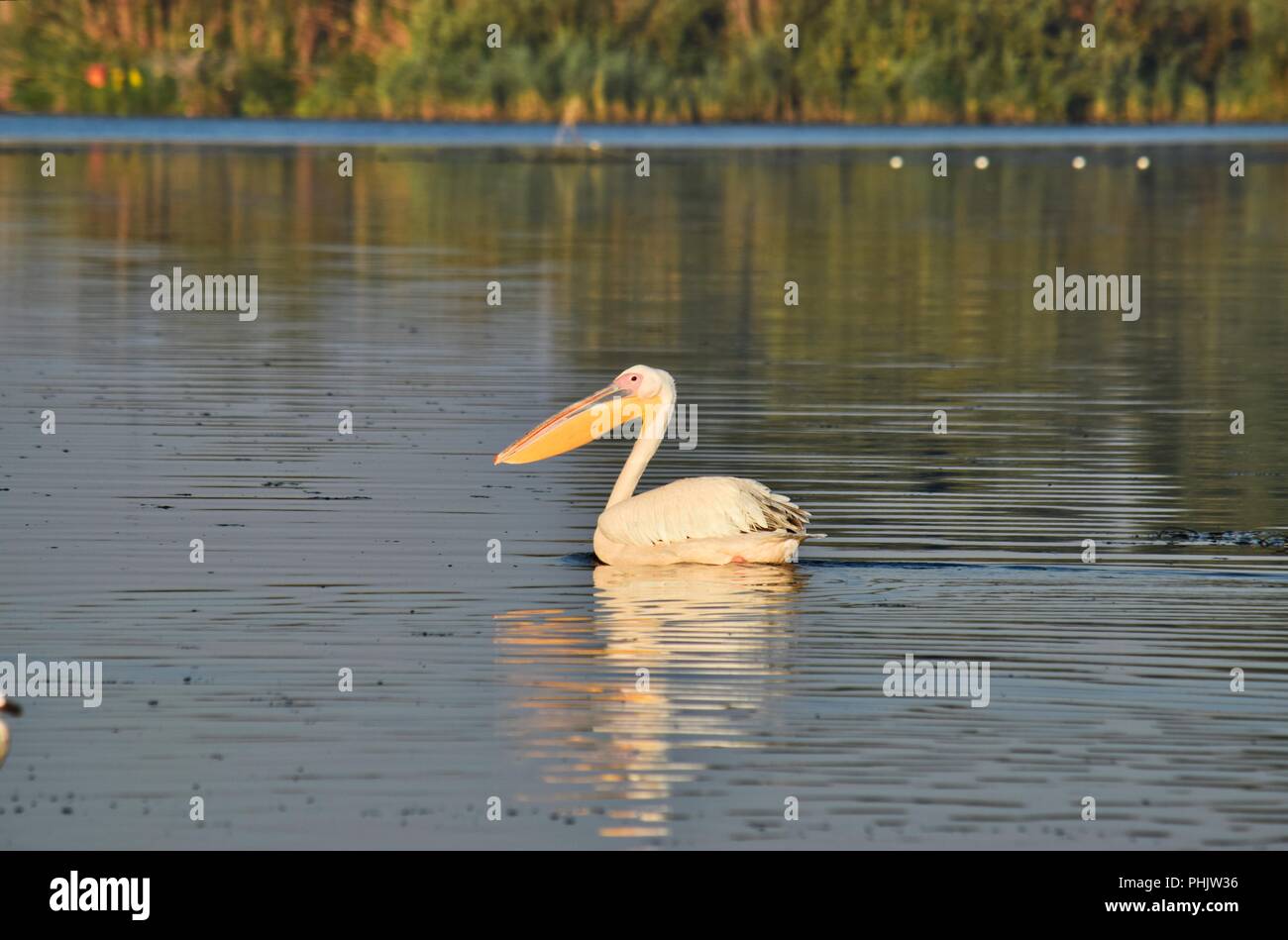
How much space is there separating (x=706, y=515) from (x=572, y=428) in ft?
6.63

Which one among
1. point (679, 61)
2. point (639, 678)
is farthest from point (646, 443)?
point (679, 61)

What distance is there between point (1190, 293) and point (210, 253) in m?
11.2

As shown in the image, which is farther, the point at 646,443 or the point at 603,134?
the point at 603,134

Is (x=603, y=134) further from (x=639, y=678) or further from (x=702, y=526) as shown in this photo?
(x=639, y=678)

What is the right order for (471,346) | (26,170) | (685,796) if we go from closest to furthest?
(685,796), (471,346), (26,170)

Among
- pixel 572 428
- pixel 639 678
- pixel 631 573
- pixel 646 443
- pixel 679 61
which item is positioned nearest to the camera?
pixel 639 678

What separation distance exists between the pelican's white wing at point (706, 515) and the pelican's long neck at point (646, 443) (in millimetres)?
470

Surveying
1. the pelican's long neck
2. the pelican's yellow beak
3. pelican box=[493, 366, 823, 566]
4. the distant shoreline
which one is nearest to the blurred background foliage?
the distant shoreline

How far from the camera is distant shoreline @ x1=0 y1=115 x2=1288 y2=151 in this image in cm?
6194

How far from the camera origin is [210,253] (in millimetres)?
32250

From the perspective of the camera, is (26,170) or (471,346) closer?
(471,346)

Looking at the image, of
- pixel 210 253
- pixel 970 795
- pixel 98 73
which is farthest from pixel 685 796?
pixel 98 73

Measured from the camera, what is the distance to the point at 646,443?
1466cm
